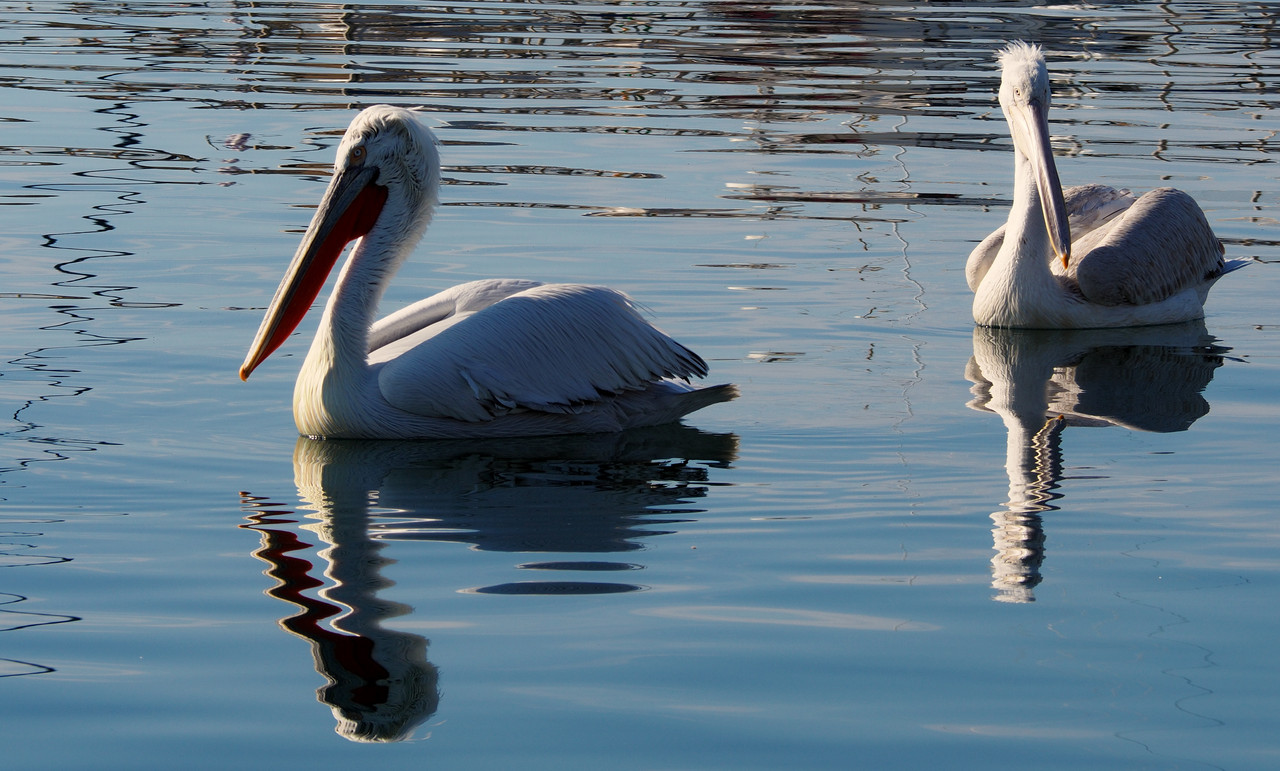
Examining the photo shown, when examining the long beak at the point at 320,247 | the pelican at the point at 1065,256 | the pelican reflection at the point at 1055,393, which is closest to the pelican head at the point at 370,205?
the long beak at the point at 320,247

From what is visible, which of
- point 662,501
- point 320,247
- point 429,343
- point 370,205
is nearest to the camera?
point 662,501

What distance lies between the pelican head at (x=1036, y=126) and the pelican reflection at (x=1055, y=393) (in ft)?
1.40

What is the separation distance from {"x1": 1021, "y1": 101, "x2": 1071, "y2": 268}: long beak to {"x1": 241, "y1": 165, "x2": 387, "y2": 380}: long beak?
2.75 metres

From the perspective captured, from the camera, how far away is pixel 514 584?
3623 mm

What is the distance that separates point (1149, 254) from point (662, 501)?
3.20 m

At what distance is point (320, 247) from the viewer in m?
5.04

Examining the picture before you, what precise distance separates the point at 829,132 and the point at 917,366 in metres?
5.64

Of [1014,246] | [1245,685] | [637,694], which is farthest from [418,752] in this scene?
[1014,246]

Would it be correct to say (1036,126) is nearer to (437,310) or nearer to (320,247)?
(437,310)

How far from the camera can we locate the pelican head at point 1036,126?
6.62 metres

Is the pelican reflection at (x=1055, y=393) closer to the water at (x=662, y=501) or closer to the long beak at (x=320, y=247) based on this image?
the water at (x=662, y=501)

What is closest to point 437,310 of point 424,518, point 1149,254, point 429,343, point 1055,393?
point 429,343

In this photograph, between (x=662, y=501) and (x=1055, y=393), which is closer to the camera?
(x=662, y=501)

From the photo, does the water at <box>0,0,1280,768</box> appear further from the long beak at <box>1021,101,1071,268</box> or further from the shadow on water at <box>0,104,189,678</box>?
the long beak at <box>1021,101,1071,268</box>
